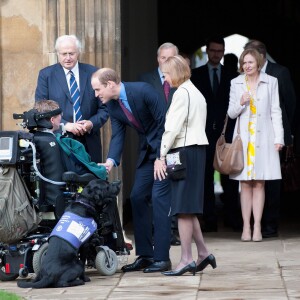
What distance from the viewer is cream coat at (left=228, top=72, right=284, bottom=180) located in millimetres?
13820

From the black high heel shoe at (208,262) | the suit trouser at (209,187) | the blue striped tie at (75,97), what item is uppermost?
the blue striped tie at (75,97)

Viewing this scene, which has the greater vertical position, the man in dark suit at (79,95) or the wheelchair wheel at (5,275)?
the man in dark suit at (79,95)

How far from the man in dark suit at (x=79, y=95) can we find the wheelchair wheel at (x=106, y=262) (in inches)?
51.8

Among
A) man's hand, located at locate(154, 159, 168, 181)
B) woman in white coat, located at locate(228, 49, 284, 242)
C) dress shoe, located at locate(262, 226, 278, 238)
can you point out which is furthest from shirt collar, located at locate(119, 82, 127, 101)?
dress shoe, located at locate(262, 226, 278, 238)

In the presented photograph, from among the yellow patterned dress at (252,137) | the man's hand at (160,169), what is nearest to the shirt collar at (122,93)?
the man's hand at (160,169)

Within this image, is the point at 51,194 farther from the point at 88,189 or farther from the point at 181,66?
the point at 181,66

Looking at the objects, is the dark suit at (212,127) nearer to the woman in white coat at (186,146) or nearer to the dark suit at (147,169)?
the dark suit at (147,169)

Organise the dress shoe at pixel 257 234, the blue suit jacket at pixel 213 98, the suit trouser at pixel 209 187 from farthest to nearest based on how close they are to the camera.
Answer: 1. the blue suit jacket at pixel 213 98
2. the suit trouser at pixel 209 187
3. the dress shoe at pixel 257 234

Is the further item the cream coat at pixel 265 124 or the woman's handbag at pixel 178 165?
the cream coat at pixel 265 124

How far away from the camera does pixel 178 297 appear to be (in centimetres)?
988

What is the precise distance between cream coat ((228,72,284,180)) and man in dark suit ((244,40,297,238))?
0.24 meters

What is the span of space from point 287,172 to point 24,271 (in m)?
5.69

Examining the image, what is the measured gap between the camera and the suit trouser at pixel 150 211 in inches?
447

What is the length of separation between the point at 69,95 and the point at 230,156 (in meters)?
2.15
